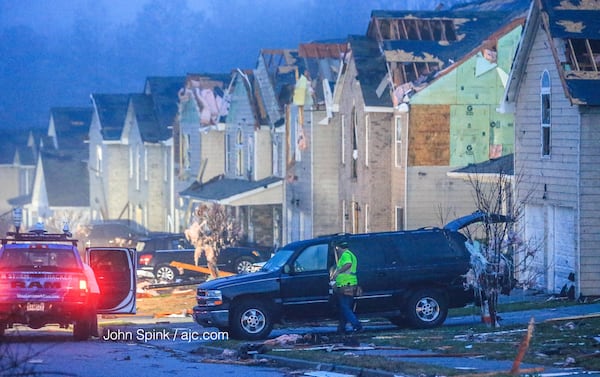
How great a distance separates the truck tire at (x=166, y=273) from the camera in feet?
131

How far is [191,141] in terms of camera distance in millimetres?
56312

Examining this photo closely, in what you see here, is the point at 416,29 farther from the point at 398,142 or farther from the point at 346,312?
the point at 346,312

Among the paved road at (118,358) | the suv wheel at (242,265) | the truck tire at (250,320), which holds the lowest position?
the paved road at (118,358)

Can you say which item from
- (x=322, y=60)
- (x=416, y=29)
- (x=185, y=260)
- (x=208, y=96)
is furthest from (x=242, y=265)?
(x=208, y=96)

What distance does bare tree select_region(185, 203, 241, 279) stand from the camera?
38906mm

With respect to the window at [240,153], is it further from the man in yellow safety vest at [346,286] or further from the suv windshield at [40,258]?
the man in yellow safety vest at [346,286]

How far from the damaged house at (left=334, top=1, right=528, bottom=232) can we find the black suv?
12956mm

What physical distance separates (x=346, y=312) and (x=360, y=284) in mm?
1071

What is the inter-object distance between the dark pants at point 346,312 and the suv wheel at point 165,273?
20.1 m

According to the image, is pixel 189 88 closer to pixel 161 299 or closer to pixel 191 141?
pixel 191 141

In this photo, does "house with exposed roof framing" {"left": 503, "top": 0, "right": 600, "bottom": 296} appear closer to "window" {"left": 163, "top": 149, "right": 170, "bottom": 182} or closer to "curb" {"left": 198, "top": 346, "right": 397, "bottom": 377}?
"curb" {"left": 198, "top": 346, "right": 397, "bottom": 377}

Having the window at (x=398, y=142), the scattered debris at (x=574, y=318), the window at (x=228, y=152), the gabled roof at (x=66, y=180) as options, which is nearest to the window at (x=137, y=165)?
the gabled roof at (x=66, y=180)

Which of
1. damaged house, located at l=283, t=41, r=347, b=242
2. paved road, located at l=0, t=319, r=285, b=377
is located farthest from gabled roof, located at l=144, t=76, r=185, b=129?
paved road, located at l=0, t=319, r=285, b=377

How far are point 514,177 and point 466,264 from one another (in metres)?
7.45
